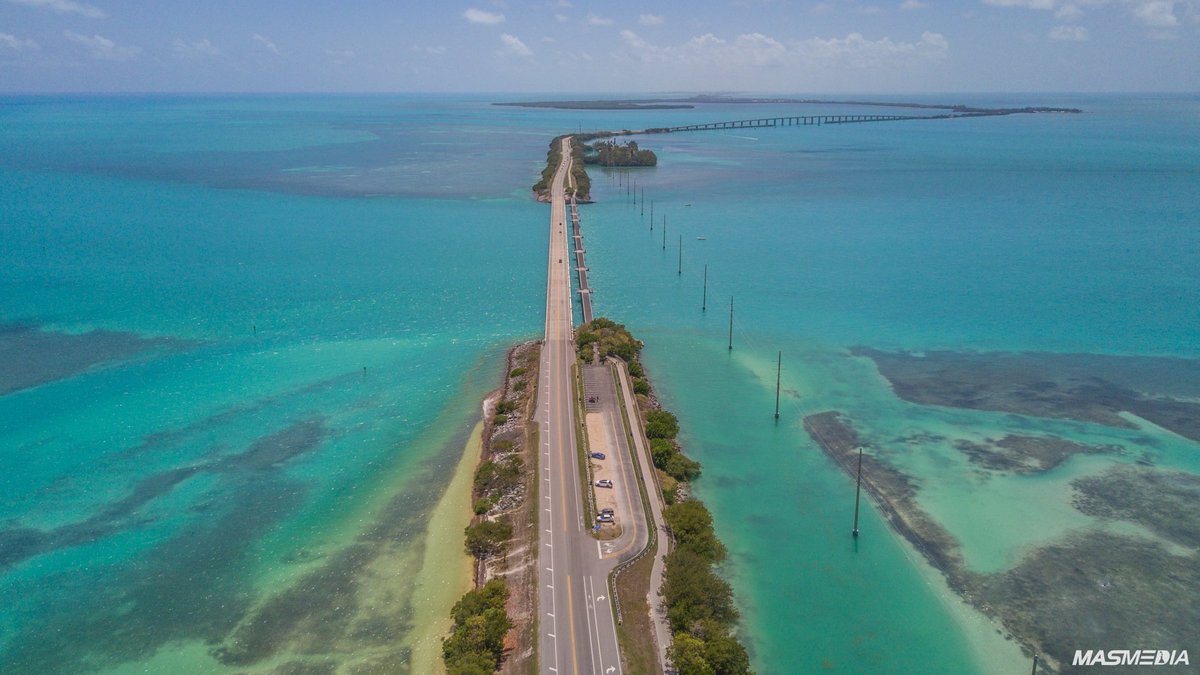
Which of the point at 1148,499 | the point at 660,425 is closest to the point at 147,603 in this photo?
the point at 660,425

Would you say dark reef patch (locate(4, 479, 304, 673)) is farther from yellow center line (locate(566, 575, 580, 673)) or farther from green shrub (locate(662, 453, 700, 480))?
green shrub (locate(662, 453, 700, 480))

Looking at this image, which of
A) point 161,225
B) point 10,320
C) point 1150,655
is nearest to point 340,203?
point 161,225

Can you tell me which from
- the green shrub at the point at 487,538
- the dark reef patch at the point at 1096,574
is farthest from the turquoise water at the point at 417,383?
Result: the green shrub at the point at 487,538

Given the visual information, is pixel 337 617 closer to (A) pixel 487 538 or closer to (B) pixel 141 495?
(A) pixel 487 538

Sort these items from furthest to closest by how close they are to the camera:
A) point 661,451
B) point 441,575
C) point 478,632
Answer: point 661,451 < point 441,575 < point 478,632

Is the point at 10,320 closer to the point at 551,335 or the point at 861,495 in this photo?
the point at 551,335

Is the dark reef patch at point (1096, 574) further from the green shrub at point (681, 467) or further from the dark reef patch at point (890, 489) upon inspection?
the green shrub at point (681, 467)

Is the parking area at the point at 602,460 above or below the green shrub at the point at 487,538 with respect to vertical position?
above
